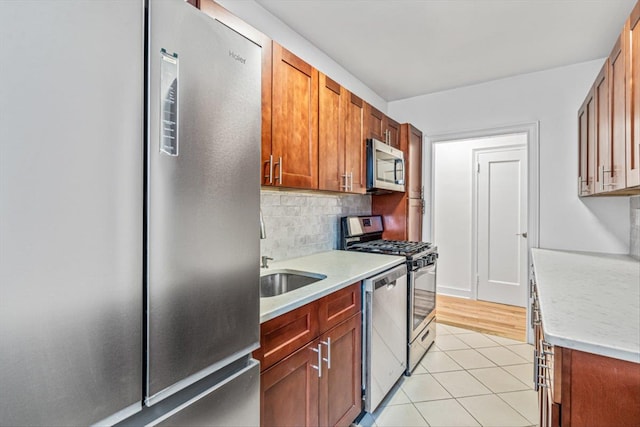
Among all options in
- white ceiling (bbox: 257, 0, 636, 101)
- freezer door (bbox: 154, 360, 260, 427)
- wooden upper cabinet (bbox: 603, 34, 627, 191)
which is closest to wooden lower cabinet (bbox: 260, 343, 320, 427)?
freezer door (bbox: 154, 360, 260, 427)

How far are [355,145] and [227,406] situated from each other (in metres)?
1.91

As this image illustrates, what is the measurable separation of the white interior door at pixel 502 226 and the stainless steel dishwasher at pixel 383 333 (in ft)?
8.07

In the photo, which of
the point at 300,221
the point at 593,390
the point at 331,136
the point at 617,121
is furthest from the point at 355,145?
the point at 593,390

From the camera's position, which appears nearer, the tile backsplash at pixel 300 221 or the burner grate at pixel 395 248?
the tile backsplash at pixel 300 221

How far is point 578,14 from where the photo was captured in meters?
2.04

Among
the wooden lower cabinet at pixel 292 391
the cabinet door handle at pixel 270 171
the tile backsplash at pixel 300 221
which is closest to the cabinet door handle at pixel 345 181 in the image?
the tile backsplash at pixel 300 221

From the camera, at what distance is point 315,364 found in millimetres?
1399

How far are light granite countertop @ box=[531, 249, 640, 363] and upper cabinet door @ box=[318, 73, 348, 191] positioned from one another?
1281 mm

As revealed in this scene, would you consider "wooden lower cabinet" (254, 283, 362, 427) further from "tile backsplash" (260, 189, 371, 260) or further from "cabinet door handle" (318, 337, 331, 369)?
"tile backsplash" (260, 189, 371, 260)

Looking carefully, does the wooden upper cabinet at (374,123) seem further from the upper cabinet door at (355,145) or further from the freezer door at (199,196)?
the freezer door at (199,196)

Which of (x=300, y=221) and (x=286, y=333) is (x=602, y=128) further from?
(x=286, y=333)

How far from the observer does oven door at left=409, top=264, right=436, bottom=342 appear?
90.2 inches

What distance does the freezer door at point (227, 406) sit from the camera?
76cm

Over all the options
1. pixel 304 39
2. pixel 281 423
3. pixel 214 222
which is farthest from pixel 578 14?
pixel 281 423
